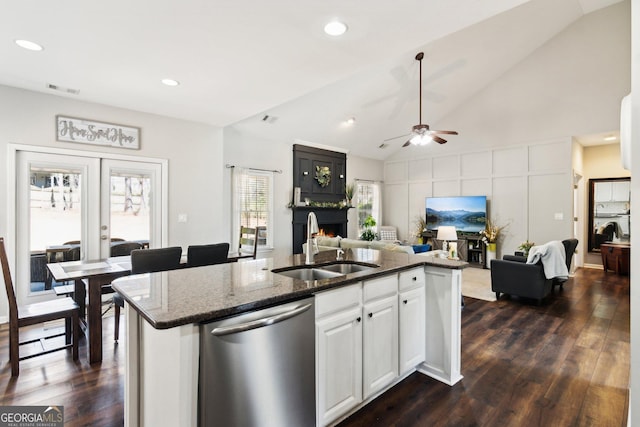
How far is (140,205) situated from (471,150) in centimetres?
709

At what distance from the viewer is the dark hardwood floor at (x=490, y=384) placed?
2.03m

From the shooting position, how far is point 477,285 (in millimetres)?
5512

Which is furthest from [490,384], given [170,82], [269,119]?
[269,119]

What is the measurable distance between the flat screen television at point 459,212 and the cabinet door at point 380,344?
5.94 metres

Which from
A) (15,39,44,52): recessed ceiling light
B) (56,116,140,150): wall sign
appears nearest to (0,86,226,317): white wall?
(56,116,140,150): wall sign

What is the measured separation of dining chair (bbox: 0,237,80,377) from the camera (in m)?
2.42

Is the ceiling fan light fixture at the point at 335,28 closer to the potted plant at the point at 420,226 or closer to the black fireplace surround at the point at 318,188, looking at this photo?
the black fireplace surround at the point at 318,188

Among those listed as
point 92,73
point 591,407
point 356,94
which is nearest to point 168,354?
point 591,407

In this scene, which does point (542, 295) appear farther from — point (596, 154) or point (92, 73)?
point (92, 73)

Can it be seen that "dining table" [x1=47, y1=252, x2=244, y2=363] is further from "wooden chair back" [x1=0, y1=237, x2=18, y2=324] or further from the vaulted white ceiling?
the vaulted white ceiling

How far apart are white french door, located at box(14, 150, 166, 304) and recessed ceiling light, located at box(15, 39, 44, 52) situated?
145cm

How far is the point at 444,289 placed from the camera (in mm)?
2428

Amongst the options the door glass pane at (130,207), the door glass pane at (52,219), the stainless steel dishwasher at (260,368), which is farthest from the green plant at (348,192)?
the stainless steel dishwasher at (260,368)

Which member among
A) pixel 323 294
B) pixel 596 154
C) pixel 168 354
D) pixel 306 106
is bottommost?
pixel 168 354
